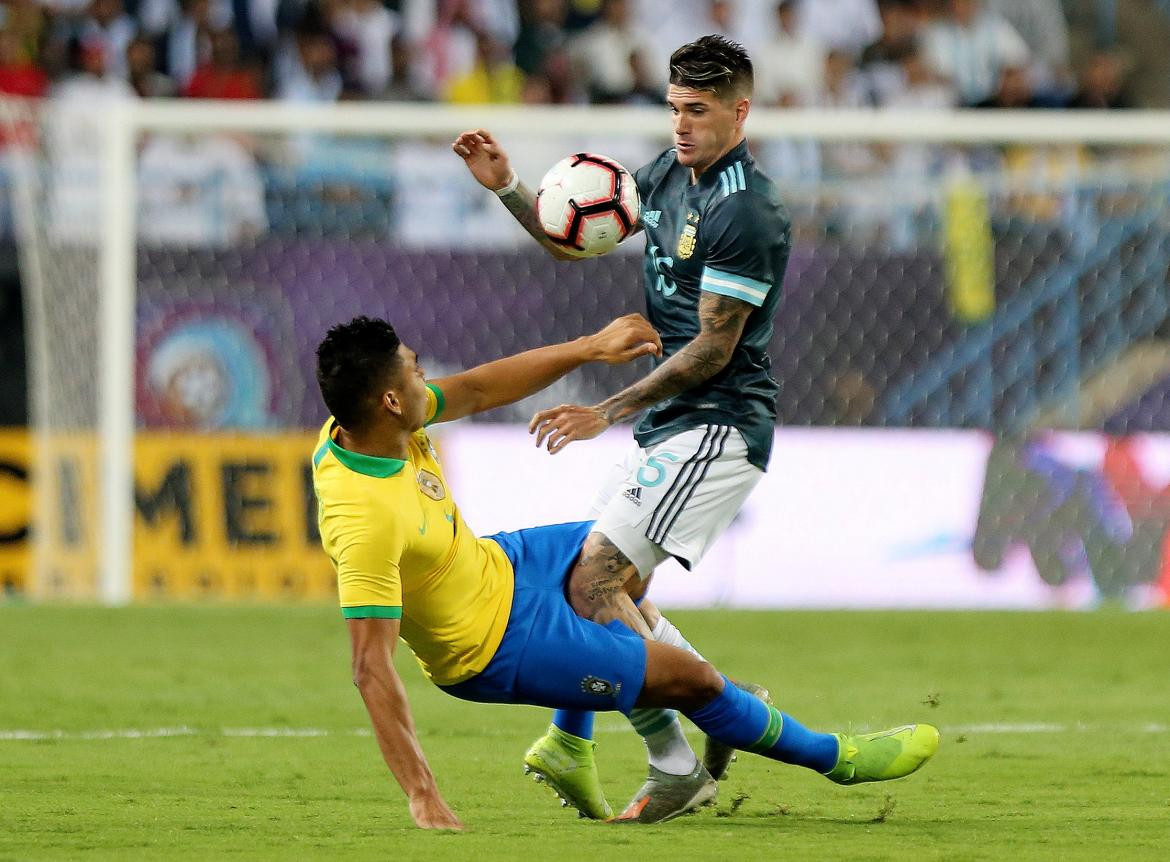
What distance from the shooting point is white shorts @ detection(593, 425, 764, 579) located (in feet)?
19.1

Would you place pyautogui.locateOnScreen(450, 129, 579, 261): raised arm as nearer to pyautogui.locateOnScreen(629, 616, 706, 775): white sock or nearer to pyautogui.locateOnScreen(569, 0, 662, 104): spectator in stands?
pyautogui.locateOnScreen(629, 616, 706, 775): white sock

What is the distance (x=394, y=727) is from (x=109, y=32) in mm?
12068

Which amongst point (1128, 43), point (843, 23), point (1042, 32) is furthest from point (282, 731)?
point (1042, 32)

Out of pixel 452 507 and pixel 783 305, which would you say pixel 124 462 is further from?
pixel 452 507

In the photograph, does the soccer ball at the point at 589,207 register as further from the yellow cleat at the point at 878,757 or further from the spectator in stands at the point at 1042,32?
the spectator in stands at the point at 1042,32

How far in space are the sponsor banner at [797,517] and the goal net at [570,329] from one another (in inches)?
0.7

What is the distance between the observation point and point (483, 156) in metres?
6.10

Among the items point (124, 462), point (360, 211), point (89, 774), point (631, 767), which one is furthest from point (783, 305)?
point (89, 774)

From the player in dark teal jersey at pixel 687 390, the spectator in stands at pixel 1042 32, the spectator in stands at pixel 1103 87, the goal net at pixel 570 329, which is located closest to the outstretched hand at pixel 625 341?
the player in dark teal jersey at pixel 687 390

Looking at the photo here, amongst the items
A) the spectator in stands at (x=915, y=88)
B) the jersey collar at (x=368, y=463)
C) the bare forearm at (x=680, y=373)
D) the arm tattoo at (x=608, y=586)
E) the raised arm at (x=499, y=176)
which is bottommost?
the arm tattoo at (x=608, y=586)

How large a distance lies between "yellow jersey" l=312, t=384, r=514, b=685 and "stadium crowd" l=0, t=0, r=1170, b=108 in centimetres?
1045

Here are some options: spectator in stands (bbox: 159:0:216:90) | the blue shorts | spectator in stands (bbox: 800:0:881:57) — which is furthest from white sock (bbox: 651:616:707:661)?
spectator in stands (bbox: 800:0:881:57)

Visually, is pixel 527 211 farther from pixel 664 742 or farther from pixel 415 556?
pixel 664 742

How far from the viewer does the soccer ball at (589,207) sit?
6031 mm
